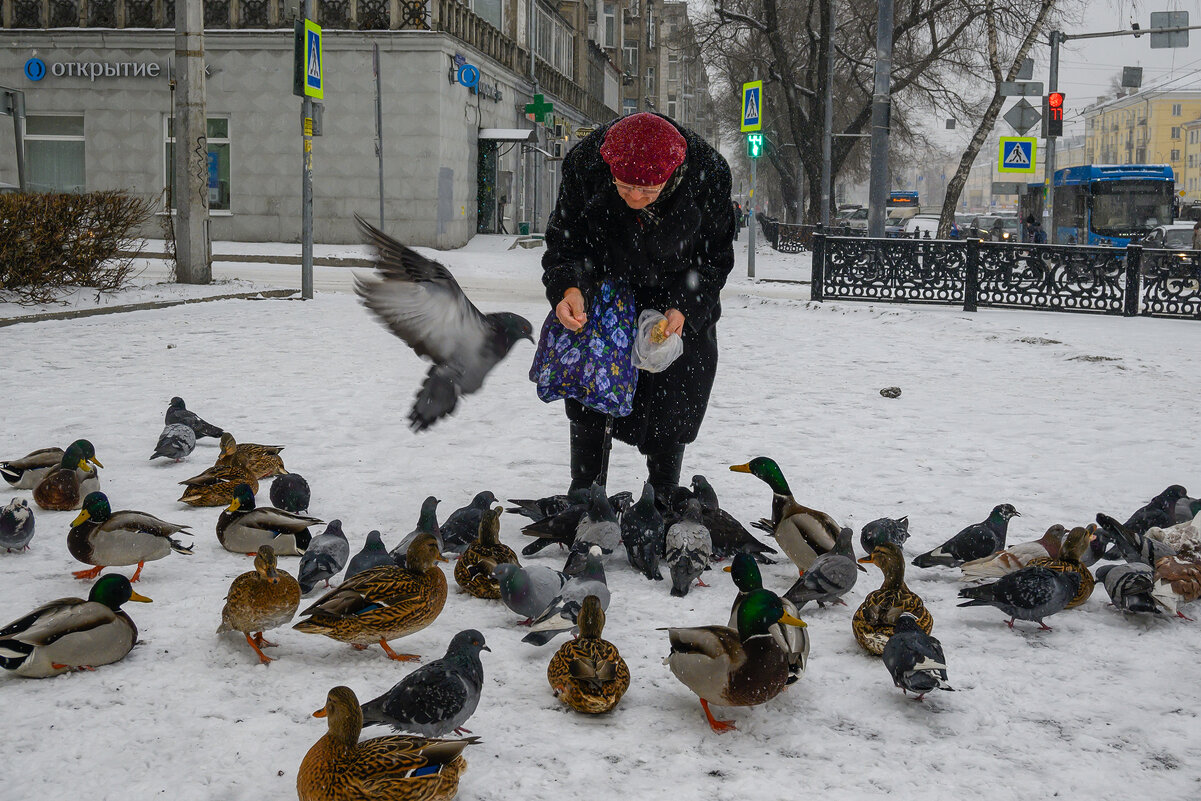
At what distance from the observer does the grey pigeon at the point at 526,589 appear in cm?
389

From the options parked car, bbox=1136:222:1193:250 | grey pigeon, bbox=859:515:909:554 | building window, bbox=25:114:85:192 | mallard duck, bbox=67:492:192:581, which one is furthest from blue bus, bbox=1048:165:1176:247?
mallard duck, bbox=67:492:192:581

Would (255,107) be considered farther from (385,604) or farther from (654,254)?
(385,604)

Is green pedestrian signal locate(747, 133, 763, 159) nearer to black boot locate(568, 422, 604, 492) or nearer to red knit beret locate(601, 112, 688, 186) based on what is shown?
black boot locate(568, 422, 604, 492)

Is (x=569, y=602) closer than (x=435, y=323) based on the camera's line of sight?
Yes

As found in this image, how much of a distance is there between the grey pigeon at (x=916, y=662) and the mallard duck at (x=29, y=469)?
4.10 meters

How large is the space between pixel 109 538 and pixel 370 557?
1007mm

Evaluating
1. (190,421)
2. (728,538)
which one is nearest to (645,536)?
(728,538)

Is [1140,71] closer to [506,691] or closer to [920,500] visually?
[920,500]

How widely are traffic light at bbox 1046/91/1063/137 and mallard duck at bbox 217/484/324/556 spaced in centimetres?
2668

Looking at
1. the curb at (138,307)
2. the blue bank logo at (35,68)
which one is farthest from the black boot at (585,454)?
the blue bank logo at (35,68)

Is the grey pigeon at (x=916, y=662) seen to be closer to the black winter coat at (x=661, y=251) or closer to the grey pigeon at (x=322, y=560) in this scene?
the black winter coat at (x=661, y=251)

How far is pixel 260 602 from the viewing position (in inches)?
139

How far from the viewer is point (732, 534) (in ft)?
A: 15.6

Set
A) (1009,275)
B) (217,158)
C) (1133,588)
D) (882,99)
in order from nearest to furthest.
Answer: (1133,588), (1009,275), (882,99), (217,158)
